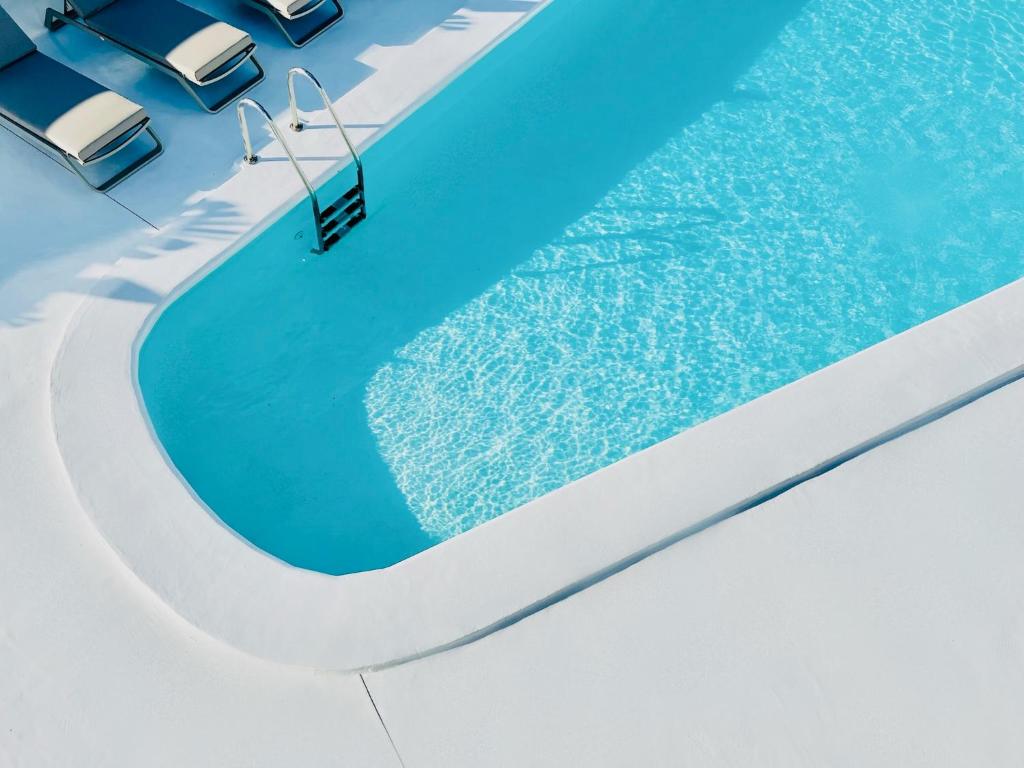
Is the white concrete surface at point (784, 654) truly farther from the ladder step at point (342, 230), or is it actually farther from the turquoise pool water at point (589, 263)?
the ladder step at point (342, 230)

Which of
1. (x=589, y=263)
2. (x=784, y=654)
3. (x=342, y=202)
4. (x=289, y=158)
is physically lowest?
(x=784, y=654)

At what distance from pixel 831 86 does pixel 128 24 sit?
4979 mm

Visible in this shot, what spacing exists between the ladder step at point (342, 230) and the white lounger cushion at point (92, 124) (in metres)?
1.37

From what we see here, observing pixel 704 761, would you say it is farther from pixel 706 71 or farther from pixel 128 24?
pixel 128 24

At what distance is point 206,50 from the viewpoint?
21.4ft

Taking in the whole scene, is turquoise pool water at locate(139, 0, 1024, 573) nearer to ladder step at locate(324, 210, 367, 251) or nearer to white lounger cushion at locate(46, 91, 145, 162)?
ladder step at locate(324, 210, 367, 251)

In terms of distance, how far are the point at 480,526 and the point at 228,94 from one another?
3.70 metres

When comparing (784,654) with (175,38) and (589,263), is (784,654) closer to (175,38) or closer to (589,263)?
(589,263)

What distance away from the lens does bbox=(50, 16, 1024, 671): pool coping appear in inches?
184

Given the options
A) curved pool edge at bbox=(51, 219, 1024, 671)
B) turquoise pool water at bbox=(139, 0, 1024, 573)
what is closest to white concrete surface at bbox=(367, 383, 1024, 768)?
curved pool edge at bbox=(51, 219, 1024, 671)

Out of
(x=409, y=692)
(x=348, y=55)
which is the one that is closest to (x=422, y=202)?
(x=348, y=55)

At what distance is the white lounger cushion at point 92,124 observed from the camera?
605cm

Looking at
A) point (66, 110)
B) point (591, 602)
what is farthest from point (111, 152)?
point (591, 602)

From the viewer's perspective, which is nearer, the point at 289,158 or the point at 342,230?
the point at 289,158
